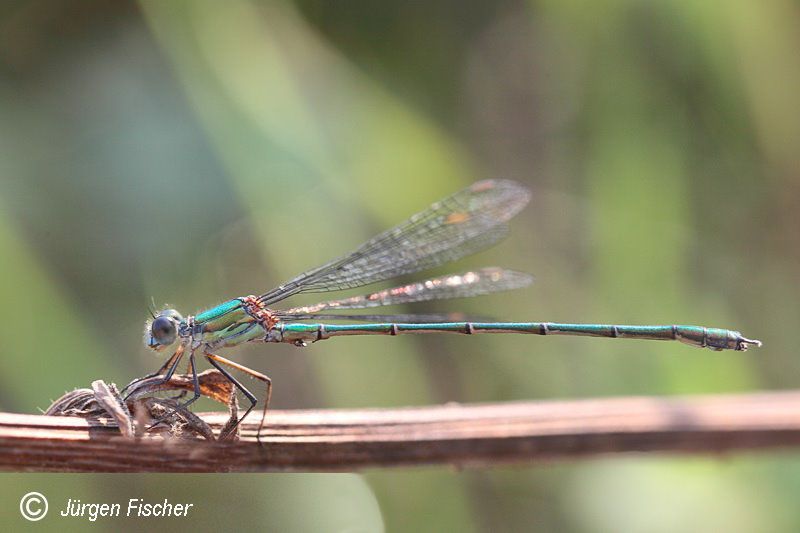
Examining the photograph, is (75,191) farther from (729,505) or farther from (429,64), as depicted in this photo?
(729,505)

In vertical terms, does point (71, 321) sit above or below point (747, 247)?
below

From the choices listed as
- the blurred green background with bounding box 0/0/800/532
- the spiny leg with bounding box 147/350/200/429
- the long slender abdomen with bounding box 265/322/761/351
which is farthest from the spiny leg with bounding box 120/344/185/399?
the blurred green background with bounding box 0/0/800/532

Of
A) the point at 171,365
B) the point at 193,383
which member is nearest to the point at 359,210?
the point at 171,365

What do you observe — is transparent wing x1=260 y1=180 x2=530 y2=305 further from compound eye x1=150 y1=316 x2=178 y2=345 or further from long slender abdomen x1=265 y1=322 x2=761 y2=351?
compound eye x1=150 y1=316 x2=178 y2=345

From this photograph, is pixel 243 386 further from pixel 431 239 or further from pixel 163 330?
pixel 431 239

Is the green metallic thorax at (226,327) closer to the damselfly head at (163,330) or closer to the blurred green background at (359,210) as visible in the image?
the damselfly head at (163,330)

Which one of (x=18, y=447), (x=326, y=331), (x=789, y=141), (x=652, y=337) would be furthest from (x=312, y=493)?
(x=789, y=141)

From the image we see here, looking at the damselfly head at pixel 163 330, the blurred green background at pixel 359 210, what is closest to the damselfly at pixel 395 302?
the damselfly head at pixel 163 330
